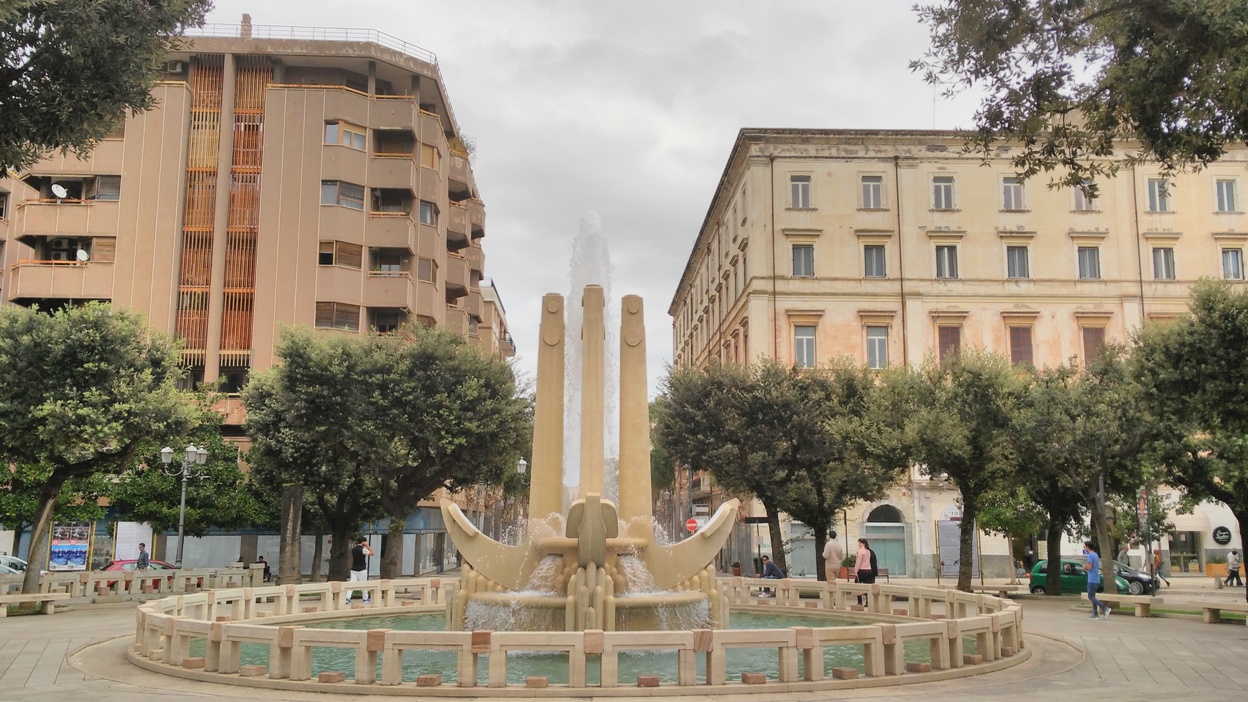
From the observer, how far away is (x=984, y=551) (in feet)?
155

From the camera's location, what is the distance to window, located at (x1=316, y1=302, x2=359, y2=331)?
46000 mm

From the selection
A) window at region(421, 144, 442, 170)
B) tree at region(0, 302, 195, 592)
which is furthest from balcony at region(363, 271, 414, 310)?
tree at region(0, 302, 195, 592)

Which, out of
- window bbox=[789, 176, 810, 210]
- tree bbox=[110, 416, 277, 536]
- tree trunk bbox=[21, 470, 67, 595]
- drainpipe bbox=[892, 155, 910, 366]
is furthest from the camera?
window bbox=[789, 176, 810, 210]

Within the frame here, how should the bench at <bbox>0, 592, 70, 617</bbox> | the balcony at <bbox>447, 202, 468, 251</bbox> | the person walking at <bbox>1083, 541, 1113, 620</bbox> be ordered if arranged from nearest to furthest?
the bench at <bbox>0, 592, 70, 617</bbox>
the person walking at <bbox>1083, 541, 1113, 620</bbox>
the balcony at <bbox>447, 202, 468, 251</bbox>

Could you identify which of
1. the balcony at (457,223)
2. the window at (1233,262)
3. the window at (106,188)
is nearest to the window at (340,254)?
the balcony at (457,223)

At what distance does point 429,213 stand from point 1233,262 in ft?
124

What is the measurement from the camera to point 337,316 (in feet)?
152

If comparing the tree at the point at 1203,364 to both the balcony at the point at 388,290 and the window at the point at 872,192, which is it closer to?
the window at the point at 872,192

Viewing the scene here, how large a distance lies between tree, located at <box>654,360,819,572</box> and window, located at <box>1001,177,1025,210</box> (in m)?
17.2

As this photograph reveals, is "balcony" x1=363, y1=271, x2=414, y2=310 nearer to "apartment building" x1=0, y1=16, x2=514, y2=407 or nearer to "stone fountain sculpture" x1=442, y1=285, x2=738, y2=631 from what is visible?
"apartment building" x1=0, y1=16, x2=514, y2=407

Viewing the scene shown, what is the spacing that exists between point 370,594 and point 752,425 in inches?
609

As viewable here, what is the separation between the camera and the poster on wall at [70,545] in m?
43.1

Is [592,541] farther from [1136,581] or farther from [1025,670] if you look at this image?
[1136,581]

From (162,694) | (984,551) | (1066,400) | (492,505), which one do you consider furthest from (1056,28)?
(492,505)
